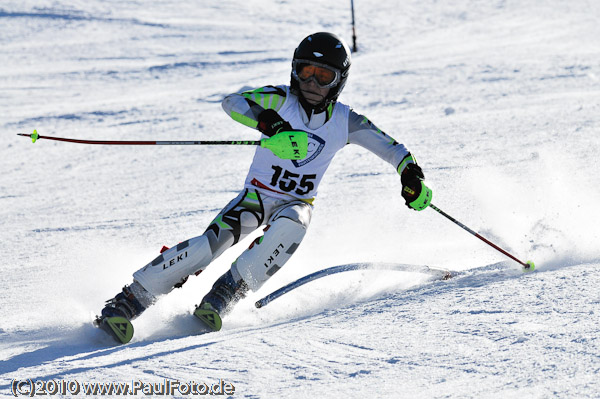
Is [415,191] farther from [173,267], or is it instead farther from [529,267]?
[173,267]

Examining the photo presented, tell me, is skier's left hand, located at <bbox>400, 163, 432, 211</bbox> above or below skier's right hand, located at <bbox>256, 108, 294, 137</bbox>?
below

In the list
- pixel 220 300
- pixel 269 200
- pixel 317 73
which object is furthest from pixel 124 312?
pixel 317 73

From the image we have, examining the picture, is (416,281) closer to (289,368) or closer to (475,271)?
(475,271)

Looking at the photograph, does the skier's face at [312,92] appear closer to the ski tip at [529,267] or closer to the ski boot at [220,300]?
the ski boot at [220,300]

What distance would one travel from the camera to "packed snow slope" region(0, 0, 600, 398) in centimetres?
311

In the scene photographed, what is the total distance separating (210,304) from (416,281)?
1.32 meters

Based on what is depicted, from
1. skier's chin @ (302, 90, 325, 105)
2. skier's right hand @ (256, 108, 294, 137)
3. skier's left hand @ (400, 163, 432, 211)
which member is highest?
Answer: skier's chin @ (302, 90, 325, 105)

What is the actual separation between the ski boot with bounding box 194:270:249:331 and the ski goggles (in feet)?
4.02

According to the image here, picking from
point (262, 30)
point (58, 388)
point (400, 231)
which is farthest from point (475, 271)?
point (262, 30)

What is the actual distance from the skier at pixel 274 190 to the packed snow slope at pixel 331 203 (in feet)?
0.71

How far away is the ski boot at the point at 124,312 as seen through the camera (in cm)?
384

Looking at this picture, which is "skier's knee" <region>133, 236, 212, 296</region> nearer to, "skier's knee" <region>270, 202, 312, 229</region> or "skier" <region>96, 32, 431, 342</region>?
"skier" <region>96, 32, 431, 342</region>

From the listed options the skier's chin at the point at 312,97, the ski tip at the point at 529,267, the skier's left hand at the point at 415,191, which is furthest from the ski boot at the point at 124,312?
the ski tip at the point at 529,267

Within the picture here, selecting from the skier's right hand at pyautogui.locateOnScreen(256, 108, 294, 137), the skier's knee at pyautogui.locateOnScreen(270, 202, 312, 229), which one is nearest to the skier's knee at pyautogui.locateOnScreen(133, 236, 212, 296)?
the skier's knee at pyautogui.locateOnScreen(270, 202, 312, 229)
